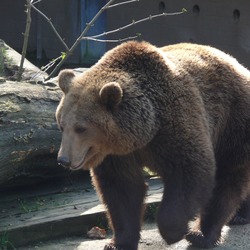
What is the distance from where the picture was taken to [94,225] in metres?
6.12

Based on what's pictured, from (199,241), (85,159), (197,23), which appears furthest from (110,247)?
(197,23)

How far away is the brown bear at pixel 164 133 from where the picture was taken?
4.94m

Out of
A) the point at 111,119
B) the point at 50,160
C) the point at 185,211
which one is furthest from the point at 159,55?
the point at 50,160

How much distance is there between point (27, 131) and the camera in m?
5.85

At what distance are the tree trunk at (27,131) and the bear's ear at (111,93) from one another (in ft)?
3.77

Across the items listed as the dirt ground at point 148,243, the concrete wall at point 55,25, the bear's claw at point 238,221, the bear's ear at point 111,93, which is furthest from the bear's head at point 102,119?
the concrete wall at point 55,25

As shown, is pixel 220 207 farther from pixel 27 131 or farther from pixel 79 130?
pixel 27 131

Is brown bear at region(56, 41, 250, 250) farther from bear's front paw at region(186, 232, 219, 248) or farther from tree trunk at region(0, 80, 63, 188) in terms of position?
tree trunk at region(0, 80, 63, 188)

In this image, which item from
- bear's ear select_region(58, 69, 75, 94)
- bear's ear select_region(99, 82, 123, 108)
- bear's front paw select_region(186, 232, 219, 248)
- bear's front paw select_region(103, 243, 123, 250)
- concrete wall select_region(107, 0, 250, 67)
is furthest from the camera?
concrete wall select_region(107, 0, 250, 67)

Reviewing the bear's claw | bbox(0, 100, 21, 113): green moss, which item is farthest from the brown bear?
bbox(0, 100, 21, 113): green moss

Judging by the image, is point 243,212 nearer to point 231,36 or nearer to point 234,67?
point 234,67

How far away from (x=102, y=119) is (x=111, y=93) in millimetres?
194

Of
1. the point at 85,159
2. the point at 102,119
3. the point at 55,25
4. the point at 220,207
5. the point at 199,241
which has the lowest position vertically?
the point at 55,25

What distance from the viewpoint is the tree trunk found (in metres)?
5.74
